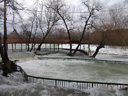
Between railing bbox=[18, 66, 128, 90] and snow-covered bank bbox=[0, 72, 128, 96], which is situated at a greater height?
railing bbox=[18, 66, 128, 90]

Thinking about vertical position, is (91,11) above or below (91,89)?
above

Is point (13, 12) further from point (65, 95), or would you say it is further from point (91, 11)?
point (91, 11)

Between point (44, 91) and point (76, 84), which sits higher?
point (76, 84)

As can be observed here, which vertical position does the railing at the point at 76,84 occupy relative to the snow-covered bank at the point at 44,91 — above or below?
above

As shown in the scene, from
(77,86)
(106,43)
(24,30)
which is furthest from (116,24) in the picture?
(24,30)

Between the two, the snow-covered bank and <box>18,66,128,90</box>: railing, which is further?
<box>18,66,128,90</box>: railing

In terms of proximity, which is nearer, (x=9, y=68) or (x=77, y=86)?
(x=77, y=86)

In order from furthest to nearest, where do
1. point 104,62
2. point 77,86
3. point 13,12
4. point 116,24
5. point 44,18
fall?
point 44,18, point 116,24, point 104,62, point 13,12, point 77,86

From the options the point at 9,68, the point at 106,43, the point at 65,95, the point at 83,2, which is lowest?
the point at 65,95

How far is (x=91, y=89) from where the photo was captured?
7156mm

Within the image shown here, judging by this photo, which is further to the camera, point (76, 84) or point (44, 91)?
point (76, 84)

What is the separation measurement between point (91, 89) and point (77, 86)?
86 cm

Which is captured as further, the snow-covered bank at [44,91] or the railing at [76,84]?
the railing at [76,84]

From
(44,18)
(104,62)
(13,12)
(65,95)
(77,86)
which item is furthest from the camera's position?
(44,18)
